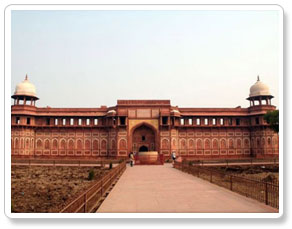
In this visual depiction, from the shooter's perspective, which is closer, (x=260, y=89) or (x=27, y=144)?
(x=27, y=144)

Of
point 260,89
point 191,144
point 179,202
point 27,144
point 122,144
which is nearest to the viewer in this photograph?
point 179,202

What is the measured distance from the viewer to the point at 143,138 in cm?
3750

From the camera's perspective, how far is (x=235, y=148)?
125 feet

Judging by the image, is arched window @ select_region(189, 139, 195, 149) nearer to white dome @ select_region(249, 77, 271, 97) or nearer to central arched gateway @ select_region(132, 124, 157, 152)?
central arched gateway @ select_region(132, 124, 157, 152)

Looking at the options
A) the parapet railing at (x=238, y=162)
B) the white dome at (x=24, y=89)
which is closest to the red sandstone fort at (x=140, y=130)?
the white dome at (x=24, y=89)

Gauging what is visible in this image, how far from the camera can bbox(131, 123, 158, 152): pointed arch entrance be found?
37.1 m

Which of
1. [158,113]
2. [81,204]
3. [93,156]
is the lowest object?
[93,156]

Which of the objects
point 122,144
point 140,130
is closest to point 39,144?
point 122,144

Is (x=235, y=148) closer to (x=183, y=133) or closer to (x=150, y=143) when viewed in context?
(x=183, y=133)

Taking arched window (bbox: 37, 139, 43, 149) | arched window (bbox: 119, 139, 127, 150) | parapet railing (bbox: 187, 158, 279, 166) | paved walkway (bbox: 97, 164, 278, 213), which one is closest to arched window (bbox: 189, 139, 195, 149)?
parapet railing (bbox: 187, 158, 279, 166)

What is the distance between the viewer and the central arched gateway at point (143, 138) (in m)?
37.2

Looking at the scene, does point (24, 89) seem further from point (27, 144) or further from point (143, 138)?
point (143, 138)

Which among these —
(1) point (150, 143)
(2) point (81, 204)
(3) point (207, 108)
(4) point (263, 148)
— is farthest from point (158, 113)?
(2) point (81, 204)
